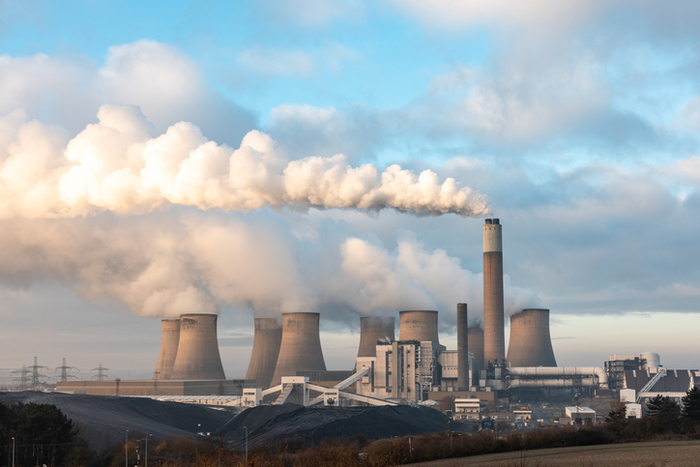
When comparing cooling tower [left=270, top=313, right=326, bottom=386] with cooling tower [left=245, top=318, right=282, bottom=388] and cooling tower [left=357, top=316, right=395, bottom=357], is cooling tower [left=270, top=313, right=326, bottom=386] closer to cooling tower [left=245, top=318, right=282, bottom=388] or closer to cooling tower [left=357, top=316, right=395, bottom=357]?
cooling tower [left=245, top=318, right=282, bottom=388]

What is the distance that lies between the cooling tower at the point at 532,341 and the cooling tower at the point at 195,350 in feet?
79.9

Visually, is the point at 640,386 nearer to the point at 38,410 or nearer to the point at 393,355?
the point at 393,355

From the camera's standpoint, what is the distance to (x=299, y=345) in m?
55.9

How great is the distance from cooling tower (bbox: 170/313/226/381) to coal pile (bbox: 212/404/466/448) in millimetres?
10859

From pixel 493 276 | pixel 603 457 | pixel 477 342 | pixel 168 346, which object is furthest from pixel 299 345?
pixel 603 457

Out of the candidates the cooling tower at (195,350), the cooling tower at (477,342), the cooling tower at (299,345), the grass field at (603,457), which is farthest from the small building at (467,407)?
the grass field at (603,457)

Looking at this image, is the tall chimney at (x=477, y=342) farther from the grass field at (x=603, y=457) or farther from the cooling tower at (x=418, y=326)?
the grass field at (x=603, y=457)

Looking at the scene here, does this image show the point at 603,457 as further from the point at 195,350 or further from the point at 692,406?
the point at 195,350

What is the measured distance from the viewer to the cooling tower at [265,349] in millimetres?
62000

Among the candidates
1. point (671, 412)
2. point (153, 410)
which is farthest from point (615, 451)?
point (153, 410)

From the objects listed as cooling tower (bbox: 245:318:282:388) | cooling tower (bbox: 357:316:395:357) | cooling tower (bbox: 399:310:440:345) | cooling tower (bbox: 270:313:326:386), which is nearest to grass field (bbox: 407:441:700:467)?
cooling tower (bbox: 270:313:326:386)

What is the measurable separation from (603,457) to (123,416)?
2951 centimetres

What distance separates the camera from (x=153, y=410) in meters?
45.8

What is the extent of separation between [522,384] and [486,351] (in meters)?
3.84
